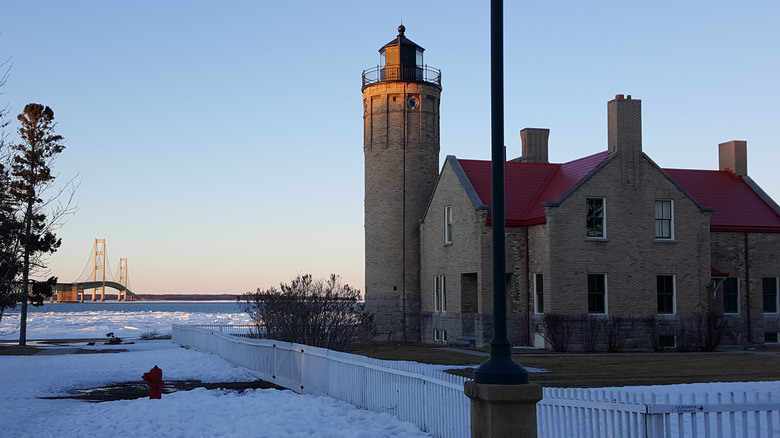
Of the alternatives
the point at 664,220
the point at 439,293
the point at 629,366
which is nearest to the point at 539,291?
the point at 664,220

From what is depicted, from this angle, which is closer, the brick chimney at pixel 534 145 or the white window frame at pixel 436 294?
the white window frame at pixel 436 294

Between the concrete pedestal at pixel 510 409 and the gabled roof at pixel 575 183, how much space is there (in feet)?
85.5

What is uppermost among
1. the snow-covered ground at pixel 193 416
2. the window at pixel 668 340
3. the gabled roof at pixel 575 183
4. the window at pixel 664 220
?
the gabled roof at pixel 575 183

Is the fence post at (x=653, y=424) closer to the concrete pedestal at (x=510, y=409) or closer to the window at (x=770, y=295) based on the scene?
the concrete pedestal at (x=510, y=409)

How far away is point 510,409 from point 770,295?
107ft

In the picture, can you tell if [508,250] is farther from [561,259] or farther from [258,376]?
[258,376]

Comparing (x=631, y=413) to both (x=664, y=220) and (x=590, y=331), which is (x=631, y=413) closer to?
(x=590, y=331)

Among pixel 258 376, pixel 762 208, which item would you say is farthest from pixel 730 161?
pixel 258 376

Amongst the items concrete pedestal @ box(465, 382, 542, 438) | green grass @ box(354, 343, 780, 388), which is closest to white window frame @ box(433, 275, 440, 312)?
green grass @ box(354, 343, 780, 388)

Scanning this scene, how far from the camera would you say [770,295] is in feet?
124

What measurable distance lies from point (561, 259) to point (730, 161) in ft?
44.1

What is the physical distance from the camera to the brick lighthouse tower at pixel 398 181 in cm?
4400

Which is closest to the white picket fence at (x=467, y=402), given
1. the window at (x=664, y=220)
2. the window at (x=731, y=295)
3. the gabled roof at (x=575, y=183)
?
the gabled roof at (x=575, y=183)

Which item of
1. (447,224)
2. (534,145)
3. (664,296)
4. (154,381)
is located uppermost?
(534,145)
